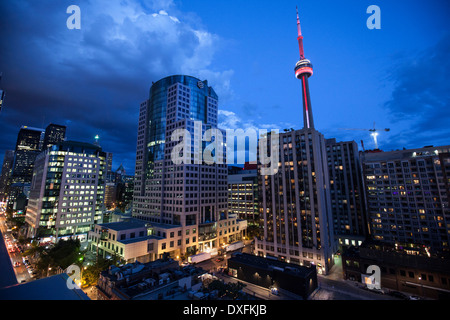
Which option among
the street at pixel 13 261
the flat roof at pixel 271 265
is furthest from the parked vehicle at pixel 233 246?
the street at pixel 13 261

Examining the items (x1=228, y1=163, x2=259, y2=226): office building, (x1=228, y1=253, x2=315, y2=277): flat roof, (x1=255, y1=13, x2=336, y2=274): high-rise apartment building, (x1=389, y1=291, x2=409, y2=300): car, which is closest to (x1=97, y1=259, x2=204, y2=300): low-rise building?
(x1=228, y1=253, x2=315, y2=277): flat roof

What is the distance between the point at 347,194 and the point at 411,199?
2220 cm

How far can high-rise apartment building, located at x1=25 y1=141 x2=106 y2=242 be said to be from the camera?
9275cm

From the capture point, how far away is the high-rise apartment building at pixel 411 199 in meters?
74.1

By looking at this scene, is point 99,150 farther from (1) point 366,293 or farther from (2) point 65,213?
Answer: (1) point 366,293

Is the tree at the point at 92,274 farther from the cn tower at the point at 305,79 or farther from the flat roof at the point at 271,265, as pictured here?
the cn tower at the point at 305,79

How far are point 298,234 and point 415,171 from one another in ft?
188

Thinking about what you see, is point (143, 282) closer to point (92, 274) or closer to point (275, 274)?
point (92, 274)

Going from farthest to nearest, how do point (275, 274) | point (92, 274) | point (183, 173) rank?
point (183, 173), point (275, 274), point (92, 274)

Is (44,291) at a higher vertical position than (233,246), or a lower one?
higher

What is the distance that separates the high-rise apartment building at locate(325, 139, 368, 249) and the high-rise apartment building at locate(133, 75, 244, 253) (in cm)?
4737

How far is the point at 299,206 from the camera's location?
70.6 m

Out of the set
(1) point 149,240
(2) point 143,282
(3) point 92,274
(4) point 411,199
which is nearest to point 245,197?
(1) point 149,240

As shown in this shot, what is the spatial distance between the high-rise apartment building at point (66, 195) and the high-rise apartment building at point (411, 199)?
134 m
